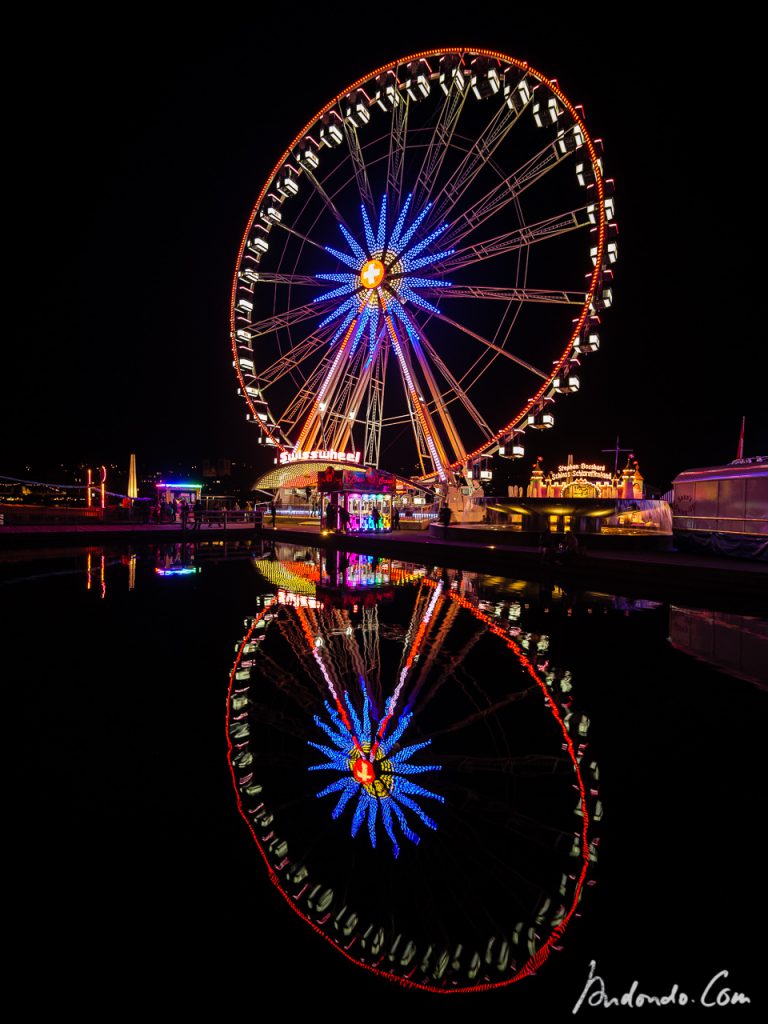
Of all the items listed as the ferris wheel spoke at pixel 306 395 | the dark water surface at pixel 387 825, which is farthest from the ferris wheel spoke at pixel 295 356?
the dark water surface at pixel 387 825

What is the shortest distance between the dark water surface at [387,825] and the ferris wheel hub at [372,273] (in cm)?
1786

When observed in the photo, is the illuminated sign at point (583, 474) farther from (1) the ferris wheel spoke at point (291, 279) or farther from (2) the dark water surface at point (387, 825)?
(2) the dark water surface at point (387, 825)

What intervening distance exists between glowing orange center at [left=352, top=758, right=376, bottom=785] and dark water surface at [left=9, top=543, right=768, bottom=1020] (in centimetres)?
2

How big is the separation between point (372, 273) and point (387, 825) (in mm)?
20973

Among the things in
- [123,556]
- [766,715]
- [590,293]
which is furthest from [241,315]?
[766,715]

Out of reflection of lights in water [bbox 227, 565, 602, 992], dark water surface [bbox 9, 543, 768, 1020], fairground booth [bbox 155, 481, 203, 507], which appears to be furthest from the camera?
fairground booth [bbox 155, 481, 203, 507]

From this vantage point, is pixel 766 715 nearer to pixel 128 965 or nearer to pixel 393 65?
pixel 128 965

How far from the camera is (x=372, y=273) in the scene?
2106 centimetres

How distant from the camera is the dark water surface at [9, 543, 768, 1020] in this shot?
177cm

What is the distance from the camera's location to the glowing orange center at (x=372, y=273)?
20.8 meters

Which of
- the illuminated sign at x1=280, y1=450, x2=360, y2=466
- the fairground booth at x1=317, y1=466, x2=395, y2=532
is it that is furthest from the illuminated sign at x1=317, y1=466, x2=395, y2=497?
the illuminated sign at x1=280, y1=450, x2=360, y2=466

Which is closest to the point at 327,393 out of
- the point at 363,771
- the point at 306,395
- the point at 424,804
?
the point at 306,395

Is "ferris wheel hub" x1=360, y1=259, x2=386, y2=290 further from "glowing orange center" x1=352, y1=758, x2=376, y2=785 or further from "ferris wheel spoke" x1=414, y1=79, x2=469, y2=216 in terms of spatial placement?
"glowing orange center" x1=352, y1=758, x2=376, y2=785

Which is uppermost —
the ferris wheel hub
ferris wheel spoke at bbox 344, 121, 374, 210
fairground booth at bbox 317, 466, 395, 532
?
ferris wheel spoke at bbox 344, 121, 374, 210
